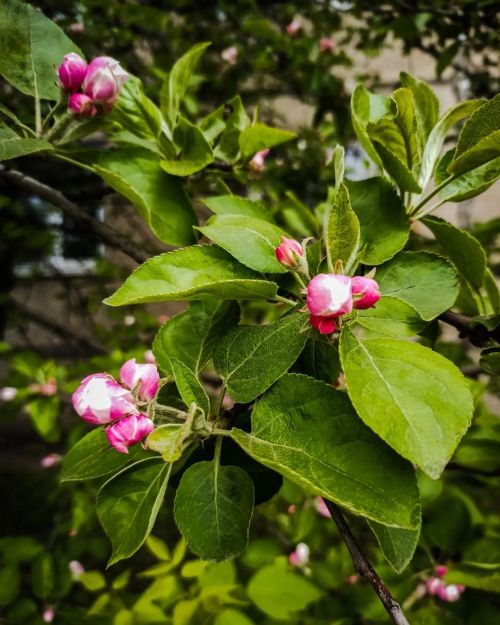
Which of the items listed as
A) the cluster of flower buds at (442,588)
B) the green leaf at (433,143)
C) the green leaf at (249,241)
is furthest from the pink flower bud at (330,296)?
the cluster of flower buds at (442,588)

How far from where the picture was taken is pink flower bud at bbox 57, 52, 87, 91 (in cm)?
69

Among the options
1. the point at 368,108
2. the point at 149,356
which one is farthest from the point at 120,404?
the point at 149,356

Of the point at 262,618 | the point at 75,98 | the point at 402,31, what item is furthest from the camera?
the point at 402,31

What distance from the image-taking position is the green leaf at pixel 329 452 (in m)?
0.38

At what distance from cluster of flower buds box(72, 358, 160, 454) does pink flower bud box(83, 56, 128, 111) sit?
0.44 m

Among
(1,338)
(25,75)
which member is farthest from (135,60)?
(25,75)

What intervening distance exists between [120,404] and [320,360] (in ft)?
0.76

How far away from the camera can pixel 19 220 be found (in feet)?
9.61

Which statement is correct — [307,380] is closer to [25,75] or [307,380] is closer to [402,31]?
[25,75]

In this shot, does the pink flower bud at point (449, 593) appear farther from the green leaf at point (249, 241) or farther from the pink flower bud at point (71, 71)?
the pink flower bud at point (71, 71)

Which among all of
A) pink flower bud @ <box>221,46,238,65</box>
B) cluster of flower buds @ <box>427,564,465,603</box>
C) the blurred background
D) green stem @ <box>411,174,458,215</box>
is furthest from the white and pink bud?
pink flower bud @ <box>221,46,238,65</box>

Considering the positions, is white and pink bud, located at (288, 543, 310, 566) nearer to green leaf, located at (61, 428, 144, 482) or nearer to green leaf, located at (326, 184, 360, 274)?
green leaf, located at (61, 428, 144, 482)

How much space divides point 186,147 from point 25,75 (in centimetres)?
28

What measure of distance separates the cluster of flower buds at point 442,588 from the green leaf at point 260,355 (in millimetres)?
864
